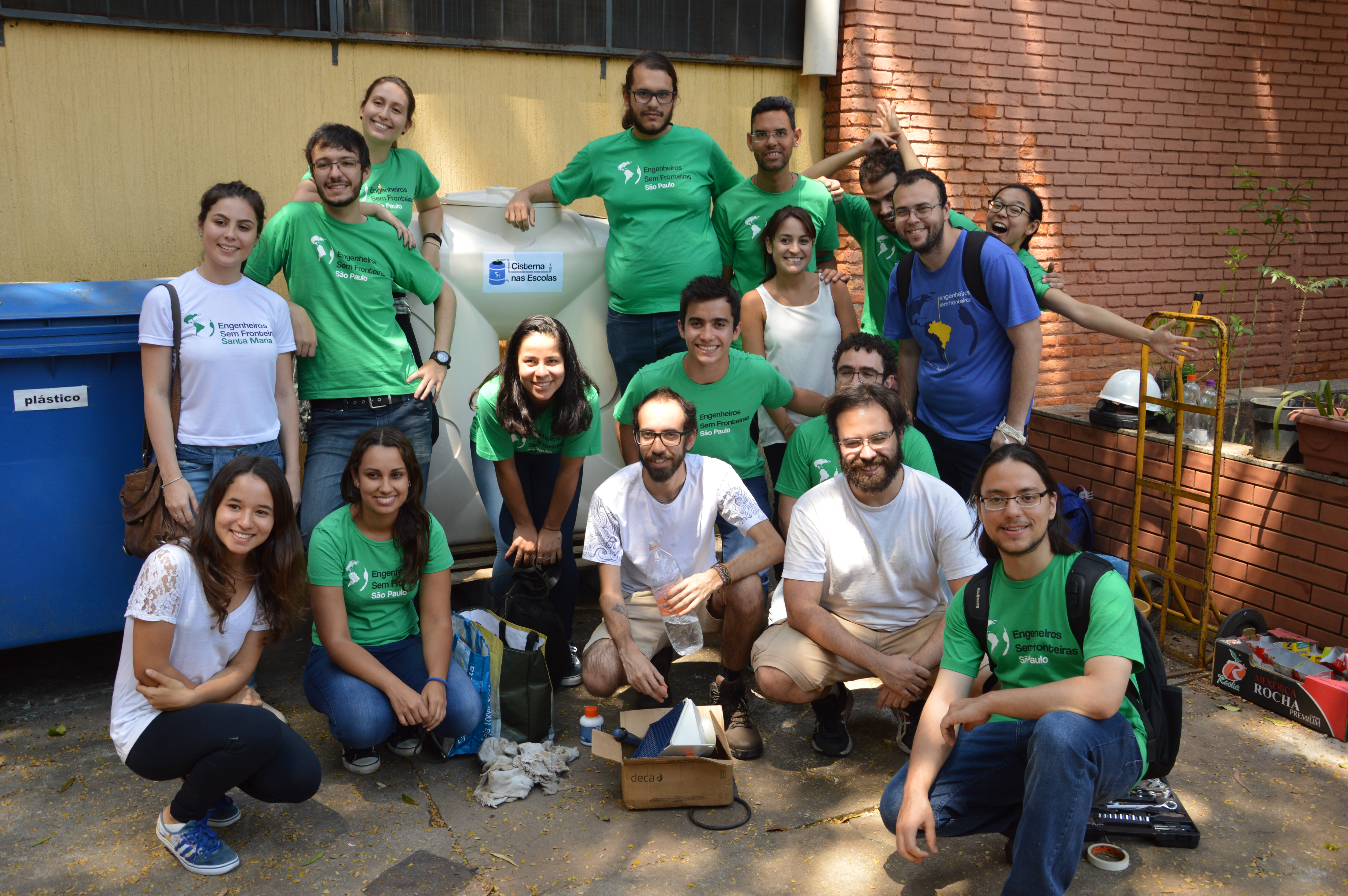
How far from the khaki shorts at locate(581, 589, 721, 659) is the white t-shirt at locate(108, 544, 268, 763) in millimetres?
1258

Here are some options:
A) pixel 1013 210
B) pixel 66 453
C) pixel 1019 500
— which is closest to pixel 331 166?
pixel 66 453

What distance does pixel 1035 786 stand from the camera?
8.39 ft

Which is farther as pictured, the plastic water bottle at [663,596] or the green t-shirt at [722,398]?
the green t-shirt at [722,398]

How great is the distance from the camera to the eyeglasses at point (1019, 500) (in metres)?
2.76

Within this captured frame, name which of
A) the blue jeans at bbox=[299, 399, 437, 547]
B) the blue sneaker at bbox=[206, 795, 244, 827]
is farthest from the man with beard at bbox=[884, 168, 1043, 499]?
the blue sneaker at bbox=[206, 795, 244, 827]

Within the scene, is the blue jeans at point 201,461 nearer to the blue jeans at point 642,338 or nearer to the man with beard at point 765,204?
the blue jeans at point 642,338

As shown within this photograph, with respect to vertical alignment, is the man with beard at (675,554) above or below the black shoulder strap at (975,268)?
below

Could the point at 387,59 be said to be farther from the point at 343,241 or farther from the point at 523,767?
the point at 523,767

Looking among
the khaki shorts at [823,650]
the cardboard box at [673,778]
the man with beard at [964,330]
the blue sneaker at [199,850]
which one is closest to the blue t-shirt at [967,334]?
the man with beard at [964,330]

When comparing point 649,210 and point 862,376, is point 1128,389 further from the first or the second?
point 649,210

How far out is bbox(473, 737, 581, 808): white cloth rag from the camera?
332 cm

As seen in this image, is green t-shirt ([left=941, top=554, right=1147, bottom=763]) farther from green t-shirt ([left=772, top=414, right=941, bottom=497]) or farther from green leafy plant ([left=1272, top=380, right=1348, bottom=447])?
green leafy plant ([left=1272, top=380, right=1348, bottom=447])

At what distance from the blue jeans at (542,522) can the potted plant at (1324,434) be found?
3.04 meters

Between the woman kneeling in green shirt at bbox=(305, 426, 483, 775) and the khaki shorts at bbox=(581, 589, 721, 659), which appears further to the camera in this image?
the khaki shorts at bbox=(581, 589, 721, 659)
